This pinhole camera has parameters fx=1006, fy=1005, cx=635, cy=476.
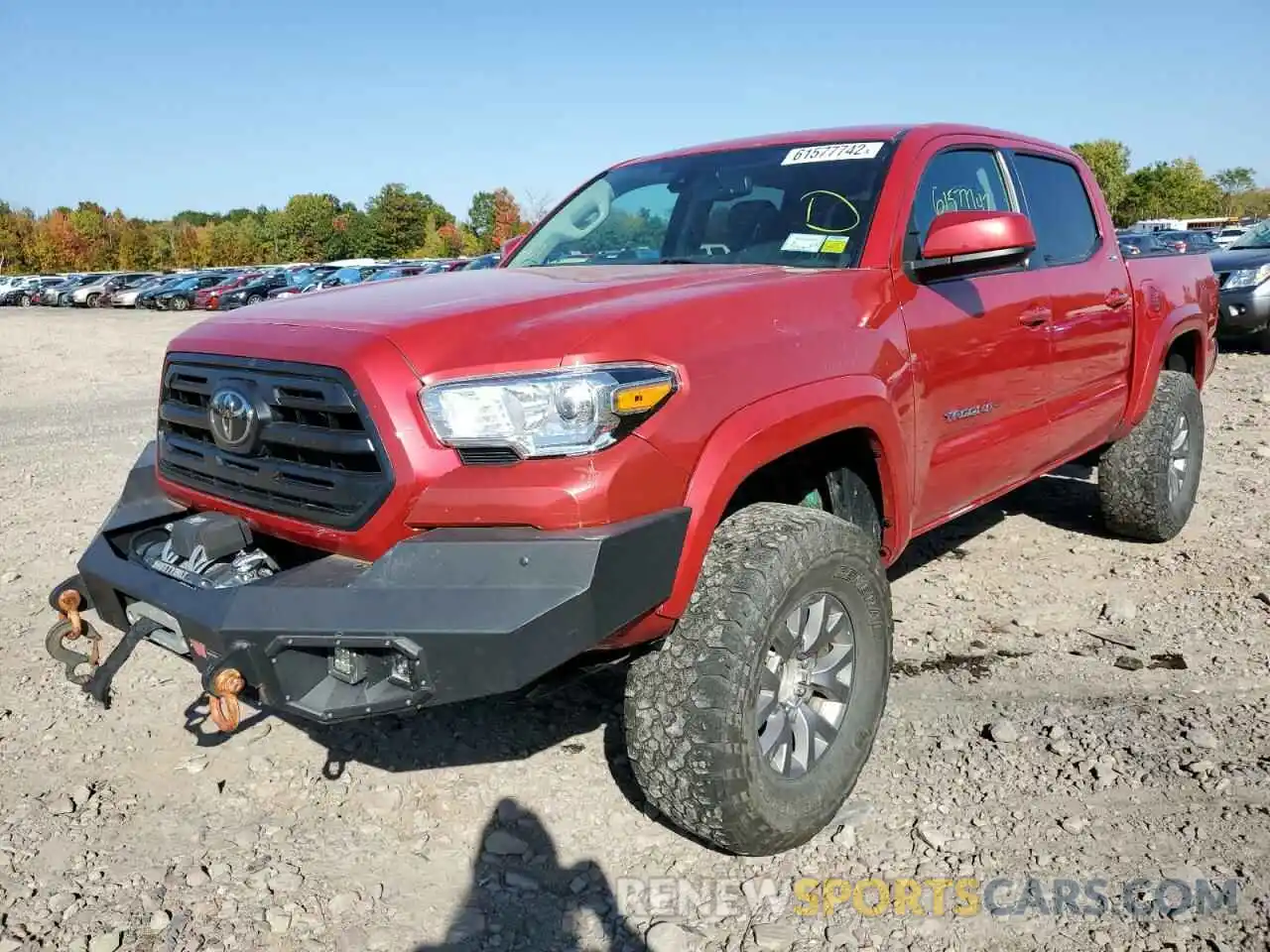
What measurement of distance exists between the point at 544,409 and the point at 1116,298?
3239mm

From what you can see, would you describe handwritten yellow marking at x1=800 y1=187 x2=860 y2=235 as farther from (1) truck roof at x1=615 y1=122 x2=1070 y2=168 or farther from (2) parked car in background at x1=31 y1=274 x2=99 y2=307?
(2) parked car in background at x1=31 y1=274 x2=99 y2=307

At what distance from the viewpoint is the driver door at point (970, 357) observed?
3168 millimetres

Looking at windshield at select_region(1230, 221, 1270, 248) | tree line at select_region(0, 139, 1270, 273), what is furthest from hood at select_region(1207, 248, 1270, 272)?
tree line at select_region(0, 139, 1270, 273)

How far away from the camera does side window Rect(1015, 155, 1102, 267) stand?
4.09m

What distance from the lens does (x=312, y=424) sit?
2.43 m

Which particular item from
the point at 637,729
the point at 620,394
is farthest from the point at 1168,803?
the point at 620,394

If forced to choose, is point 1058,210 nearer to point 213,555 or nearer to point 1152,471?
point 1152,471

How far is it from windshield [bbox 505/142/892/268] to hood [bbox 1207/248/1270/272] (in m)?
9.85

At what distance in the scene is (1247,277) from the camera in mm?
11578

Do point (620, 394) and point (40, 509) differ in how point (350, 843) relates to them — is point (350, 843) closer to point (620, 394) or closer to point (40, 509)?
point (620, 394)

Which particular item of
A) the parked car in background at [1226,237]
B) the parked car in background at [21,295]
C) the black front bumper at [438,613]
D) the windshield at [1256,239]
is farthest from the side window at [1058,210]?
the parked car in background at [21,295]

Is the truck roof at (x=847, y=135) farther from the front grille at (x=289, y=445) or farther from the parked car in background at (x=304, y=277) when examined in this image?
the parked car in background at (x=304, y=277)

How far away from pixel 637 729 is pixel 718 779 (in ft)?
0.75

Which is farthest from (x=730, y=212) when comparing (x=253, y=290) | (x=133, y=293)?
(x=133, y=293)
